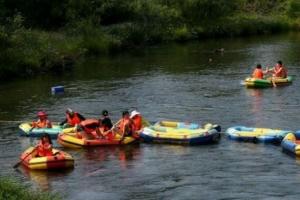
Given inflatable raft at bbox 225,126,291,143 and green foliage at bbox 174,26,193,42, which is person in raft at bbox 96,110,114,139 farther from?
green foliage at bbox 174,26,193,42

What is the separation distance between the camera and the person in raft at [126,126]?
23156 millimetres

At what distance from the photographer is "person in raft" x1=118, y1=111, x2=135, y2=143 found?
76.0ft

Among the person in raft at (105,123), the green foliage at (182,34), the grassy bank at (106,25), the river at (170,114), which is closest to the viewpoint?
the river at (170,114)

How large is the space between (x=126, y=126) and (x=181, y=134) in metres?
1.92

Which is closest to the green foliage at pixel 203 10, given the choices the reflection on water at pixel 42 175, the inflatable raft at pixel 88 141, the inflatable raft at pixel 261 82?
the inflatable raft at pixel 261 82

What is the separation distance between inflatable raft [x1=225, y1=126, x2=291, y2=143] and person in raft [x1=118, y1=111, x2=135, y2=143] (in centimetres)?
335

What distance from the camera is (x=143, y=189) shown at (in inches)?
719

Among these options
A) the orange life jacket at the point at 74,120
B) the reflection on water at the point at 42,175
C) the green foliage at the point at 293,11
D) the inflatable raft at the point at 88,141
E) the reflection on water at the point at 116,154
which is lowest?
the reflection on water at the point at 42,175

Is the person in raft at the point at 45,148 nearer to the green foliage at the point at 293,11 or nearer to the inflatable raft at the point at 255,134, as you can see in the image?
the inflatable raft at the point at 255,134

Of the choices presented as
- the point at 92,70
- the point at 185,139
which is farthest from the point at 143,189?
the point at 92,70

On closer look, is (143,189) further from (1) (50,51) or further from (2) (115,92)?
(1) (50,51)

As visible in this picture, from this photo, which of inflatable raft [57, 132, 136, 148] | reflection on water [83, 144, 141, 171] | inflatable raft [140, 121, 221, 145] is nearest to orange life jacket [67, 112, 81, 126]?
inflatable raft [57, 132, 136, 148]

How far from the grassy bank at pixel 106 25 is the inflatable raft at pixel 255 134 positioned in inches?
759

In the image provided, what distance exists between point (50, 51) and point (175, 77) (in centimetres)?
856
